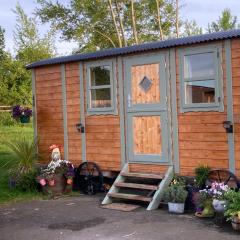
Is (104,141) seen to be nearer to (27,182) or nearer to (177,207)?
(27,182)

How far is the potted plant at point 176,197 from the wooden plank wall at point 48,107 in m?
3.22

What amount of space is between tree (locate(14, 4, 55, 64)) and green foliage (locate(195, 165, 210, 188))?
24.4m

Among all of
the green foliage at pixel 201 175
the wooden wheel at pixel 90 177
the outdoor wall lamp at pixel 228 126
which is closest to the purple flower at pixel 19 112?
the wooden wheel at pixel 90 177

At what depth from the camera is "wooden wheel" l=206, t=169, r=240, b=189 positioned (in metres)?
7.34

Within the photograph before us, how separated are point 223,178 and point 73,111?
353 centimetres

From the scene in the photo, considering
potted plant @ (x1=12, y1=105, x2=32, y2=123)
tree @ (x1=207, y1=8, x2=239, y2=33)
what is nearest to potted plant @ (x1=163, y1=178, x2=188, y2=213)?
potted plant @ (x1=12, y1=105, x2=32, y2=123)

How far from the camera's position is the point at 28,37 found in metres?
31.3

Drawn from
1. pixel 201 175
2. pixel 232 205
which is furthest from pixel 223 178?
pixel 232 205

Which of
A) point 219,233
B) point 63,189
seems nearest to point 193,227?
point 219,233

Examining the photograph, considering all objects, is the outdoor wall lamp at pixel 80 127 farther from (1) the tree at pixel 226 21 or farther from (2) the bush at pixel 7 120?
(1) the tree at pixel 226 21

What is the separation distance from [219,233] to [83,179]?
12.9ft

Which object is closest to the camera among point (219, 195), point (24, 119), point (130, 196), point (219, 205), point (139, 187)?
point (219, 205)

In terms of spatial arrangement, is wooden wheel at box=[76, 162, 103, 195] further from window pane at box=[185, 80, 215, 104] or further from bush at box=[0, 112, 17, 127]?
bush at box=[0, 112, 17, 127]

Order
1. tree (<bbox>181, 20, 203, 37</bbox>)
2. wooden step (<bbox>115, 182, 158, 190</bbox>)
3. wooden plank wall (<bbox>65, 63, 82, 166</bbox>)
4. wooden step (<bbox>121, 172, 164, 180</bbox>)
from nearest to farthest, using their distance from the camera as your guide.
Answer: wooden step (<bbox>115, 182, 158, 190</bbox>) < wooden step (<bbox>121, 172, 164, 180</bbox>) < wooden plank wall (<bbox>65, 63, 82, 166</bbox>) < tree (<bbox>181, 20, 203, 37</bbox>)
